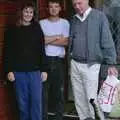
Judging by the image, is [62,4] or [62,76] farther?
[62,4]

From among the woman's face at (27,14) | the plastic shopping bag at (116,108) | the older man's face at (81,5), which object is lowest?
the plastic shopping bag at (116,108)

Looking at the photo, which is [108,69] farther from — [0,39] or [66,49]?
[0,39]

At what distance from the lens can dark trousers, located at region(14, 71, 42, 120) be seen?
22.5 feet

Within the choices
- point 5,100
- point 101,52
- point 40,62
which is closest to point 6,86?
point 5,100

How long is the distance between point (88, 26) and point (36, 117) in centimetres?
133

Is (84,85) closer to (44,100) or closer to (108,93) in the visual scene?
(108,93)

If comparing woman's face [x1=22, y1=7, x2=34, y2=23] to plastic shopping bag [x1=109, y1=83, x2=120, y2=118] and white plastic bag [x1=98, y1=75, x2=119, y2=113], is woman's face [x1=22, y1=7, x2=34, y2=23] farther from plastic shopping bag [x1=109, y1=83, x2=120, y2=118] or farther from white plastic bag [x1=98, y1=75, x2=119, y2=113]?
plastic shopping bag [x1=109, y1=83, x2=120, y2=118]

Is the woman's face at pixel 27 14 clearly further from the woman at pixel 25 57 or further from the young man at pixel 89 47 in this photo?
the young man at pixel 89 47

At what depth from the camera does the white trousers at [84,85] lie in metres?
6.93

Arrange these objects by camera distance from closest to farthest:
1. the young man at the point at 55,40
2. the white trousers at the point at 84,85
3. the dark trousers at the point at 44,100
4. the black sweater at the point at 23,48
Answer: the black sweater at the point at 23,48 → the white trousers at the point at 84,85 → the young man at the point at 55,40 → the dark trousers at the point at 44,100

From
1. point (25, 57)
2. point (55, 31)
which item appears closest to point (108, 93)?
point (55, 31)

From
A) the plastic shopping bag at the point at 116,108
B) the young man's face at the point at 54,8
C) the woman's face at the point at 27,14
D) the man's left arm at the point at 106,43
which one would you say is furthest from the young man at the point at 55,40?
the plastic shopping bag at the point at 116,108

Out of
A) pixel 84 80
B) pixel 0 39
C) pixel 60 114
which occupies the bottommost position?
pixel 60 114

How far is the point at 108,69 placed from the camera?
23.8 feet
